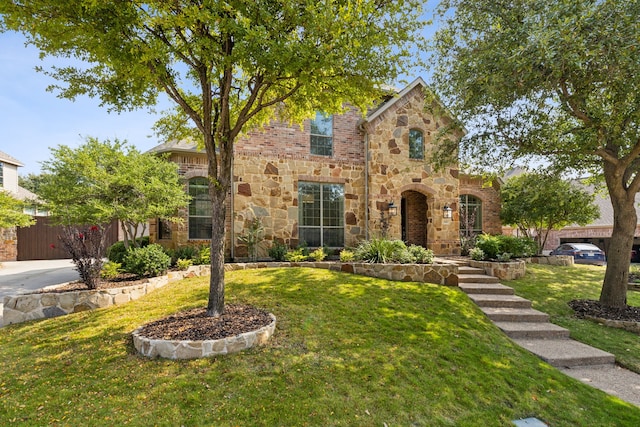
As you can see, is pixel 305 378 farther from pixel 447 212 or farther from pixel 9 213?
pixel 9 213

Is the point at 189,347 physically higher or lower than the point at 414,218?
lower

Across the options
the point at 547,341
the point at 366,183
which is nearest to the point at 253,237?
the point at 366,183

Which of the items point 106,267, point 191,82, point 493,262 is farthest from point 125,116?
point 493,262

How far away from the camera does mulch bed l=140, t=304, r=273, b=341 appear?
4492 mm

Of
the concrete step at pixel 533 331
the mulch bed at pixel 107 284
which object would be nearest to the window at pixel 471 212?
the concrete step at pixel 533 331

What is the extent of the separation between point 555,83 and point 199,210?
9.84 metres

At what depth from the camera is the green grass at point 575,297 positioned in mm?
6018

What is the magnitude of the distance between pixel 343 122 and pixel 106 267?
8574mm

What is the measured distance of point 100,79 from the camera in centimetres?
574

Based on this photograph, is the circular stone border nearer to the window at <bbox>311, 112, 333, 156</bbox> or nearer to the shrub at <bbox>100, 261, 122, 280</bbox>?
the shrub at <bbox>100, 261, 122, 280</bbox>

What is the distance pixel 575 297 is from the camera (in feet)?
28.5

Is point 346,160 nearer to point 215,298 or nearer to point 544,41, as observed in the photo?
point 544,41

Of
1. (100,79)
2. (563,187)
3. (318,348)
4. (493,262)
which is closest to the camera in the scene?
(318,348)

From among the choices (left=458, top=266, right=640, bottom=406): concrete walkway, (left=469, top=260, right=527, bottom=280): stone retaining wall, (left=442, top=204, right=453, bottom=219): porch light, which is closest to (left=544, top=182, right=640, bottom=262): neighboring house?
(left=442, top=204, right=453, bottom=219): porch light
